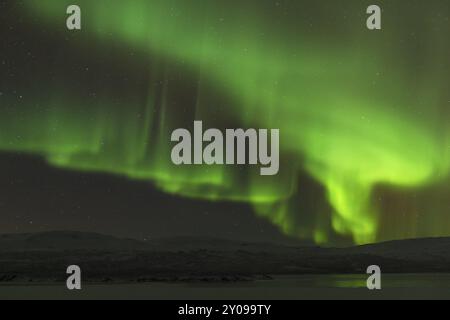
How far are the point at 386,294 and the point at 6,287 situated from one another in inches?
976

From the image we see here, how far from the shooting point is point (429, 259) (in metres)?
64.2

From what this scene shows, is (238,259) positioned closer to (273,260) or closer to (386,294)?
(273,260)

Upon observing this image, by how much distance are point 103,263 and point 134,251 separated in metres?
14.5

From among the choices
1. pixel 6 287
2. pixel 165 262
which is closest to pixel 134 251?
pixel 165 262

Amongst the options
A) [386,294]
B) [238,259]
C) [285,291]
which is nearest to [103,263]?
[238,259]

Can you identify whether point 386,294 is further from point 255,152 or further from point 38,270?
point 38,270

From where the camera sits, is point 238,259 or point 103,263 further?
point 238,259
